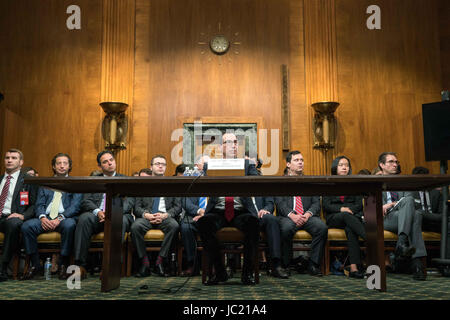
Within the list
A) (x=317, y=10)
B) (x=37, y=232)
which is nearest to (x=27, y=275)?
(x=37, y=232)

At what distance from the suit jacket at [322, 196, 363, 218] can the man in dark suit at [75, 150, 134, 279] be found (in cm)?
199

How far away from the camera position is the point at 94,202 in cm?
471

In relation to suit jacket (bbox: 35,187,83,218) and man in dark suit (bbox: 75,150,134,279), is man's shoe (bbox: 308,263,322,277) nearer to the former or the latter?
man in dark suit (bbox: 75,150,134,279)

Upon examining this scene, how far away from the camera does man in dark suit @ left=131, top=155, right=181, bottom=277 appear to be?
173 inches

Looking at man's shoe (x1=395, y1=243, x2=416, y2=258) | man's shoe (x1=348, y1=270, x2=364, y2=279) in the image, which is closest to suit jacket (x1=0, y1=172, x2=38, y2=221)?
man's shoe (x1=348, y1=270, x2=364, y2=279)

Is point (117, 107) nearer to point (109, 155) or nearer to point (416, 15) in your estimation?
point (109, 155)

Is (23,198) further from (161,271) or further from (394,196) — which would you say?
(394,196)

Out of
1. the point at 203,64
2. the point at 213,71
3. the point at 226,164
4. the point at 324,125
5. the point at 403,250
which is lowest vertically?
the point at 403,250

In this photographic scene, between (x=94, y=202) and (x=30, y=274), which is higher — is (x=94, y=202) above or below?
above

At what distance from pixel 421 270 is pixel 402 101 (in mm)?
3630

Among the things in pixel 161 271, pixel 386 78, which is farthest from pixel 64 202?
pixel 386 78

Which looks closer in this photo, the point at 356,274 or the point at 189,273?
the point at 356,274

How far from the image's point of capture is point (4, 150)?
22.1ft

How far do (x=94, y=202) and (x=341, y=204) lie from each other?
2505 mm
